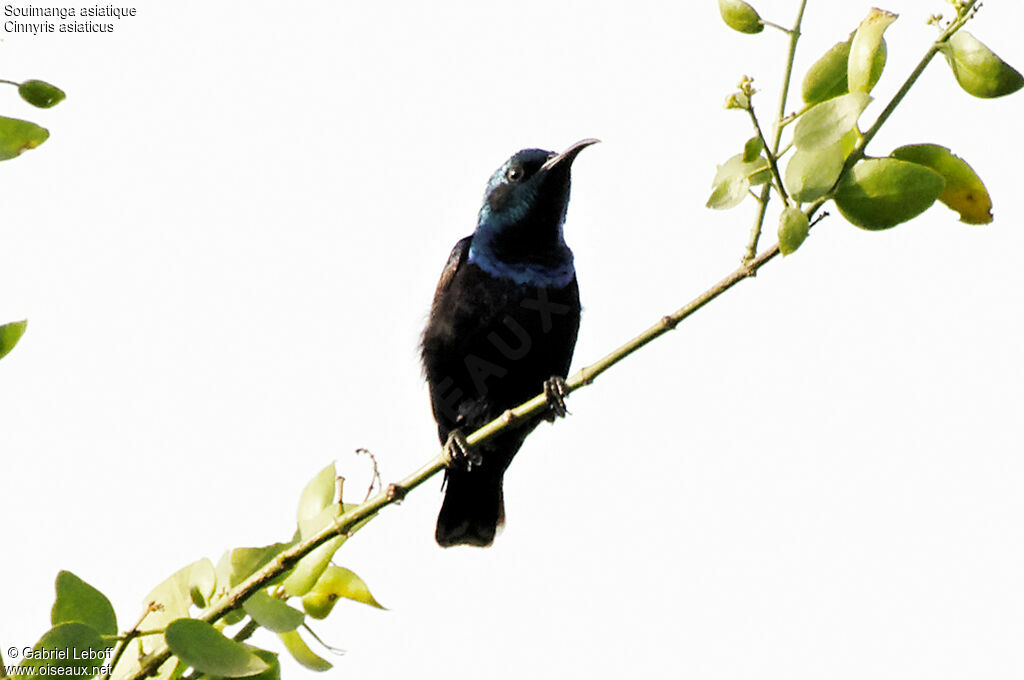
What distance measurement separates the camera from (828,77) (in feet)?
6.92

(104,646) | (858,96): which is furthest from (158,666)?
(858,96)

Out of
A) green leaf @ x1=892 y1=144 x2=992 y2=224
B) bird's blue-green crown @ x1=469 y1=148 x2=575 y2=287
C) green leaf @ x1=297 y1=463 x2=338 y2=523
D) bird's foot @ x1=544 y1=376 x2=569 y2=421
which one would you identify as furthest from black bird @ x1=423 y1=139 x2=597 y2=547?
green leaf @ x1=892 y1=144 x2=992 y2=224

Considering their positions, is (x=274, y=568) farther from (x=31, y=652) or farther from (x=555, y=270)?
(x=555, y=270)

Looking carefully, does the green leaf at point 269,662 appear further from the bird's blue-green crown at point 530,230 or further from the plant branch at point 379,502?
the bird's blue-green crown at point 530,230

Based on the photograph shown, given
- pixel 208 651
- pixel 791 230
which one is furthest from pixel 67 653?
pixel 791 230

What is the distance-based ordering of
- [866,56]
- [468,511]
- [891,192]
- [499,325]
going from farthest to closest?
[468,511] → [499,325] → [866,56] → [891,192]

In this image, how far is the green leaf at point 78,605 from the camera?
6.11 feet

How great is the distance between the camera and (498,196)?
561 centimetres

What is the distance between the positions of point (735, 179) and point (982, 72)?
440 millimetres

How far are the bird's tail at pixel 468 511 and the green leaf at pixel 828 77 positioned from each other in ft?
11.8

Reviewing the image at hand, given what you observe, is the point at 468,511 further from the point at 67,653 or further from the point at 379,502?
the point at 67,653

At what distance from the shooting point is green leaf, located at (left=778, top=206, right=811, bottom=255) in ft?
6.08

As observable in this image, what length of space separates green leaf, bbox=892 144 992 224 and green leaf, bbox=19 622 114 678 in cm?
154

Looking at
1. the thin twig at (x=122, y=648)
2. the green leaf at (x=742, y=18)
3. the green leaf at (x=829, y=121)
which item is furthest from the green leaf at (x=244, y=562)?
the green leaf at (x=742, y=18)
